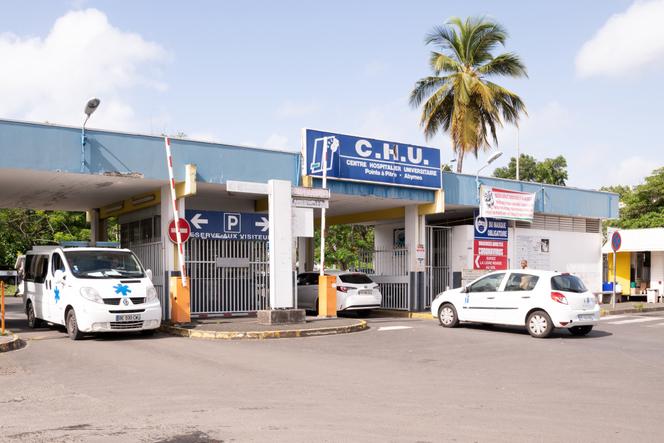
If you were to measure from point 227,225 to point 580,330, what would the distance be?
9.77 metres

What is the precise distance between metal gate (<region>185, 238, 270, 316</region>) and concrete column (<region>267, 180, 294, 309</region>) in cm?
331

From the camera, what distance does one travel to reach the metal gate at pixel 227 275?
1908cm

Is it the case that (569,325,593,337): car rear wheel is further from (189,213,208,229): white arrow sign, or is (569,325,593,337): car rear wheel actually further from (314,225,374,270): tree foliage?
(314,225,374,270): tree foliage

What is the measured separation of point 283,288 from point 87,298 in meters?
4.68

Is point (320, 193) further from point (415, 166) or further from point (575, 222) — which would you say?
point (575, 222)

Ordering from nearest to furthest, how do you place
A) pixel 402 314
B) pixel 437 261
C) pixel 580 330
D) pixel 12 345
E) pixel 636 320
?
pixel 12 345
pixel 580 330
pixel 636 320
pixel 402 314
pixel 437 261

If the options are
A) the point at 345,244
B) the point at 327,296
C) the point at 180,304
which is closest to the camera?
the point at 180,304

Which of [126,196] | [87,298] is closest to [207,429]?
[87,298]

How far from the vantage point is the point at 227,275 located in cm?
1959

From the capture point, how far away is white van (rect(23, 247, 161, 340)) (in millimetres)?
13773

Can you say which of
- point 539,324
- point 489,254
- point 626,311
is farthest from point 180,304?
point 626,311

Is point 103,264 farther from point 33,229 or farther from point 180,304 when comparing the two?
point 33,229

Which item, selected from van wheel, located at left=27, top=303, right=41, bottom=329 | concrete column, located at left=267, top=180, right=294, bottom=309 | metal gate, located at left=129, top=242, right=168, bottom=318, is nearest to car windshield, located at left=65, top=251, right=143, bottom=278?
metal gate, located at left=129, top=242, right=168, bottom=318

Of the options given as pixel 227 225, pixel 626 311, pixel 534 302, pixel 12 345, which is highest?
pixel 227 225
